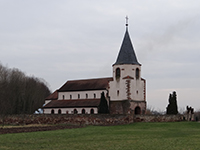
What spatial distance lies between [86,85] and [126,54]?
11.1 metres

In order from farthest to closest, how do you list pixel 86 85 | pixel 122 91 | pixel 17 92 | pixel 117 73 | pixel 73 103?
1. pixel 17 92
2. pixel 86 85
3. pixel 73 103
4. pixel 117 73
5. pixel 122 91

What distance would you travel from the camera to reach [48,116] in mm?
48031

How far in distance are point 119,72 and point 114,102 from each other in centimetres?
546

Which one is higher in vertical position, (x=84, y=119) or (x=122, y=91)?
(x=122, y=91)

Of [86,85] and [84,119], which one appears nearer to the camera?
[84,119]

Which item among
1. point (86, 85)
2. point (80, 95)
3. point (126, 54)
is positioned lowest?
point (80, 95)

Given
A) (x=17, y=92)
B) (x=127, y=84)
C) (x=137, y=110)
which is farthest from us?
(x=17, y=92)

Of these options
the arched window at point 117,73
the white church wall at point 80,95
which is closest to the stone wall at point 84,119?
the arched window at point 117,73

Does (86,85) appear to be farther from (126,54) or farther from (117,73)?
(126,54)

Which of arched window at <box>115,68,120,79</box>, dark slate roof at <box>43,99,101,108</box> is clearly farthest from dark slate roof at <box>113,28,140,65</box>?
dark slate roof at <box>43,99,101,108</box>

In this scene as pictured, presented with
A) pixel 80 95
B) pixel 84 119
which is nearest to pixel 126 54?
pixel 80 95

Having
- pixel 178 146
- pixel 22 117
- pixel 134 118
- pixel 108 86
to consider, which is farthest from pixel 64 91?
pixel 178 146

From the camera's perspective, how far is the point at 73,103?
65.1 m

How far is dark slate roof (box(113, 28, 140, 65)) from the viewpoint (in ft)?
201
